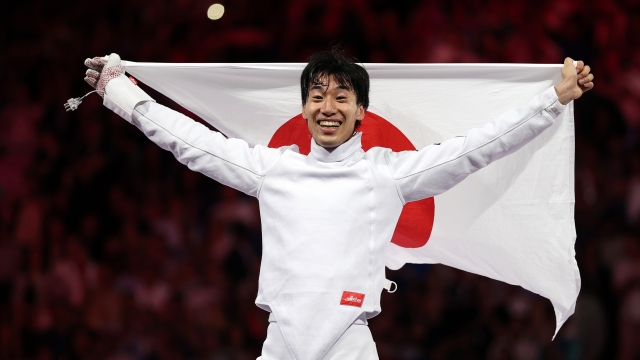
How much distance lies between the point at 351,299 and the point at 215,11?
3.94 metres

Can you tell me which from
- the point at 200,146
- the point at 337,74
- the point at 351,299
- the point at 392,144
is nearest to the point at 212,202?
the point at 392,144

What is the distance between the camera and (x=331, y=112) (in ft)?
7.44

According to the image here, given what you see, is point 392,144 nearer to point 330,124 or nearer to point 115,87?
point 330,124

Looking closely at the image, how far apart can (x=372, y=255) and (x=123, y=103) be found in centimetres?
83

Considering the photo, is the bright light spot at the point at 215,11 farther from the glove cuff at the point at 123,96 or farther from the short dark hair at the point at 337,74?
the short dark hair at the point at 337,74

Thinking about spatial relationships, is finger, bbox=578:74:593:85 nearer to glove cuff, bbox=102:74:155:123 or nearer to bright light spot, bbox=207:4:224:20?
glove cuff, bbox=102:74:155:123

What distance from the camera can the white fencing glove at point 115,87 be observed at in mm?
2438

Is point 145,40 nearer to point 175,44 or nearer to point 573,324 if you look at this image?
point 175,44

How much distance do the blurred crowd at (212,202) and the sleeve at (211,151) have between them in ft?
7.85

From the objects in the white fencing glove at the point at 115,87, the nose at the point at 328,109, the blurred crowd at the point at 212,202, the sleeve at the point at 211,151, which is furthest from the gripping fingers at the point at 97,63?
the blurred crowd at the point at 212,202

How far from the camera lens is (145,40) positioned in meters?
5.75

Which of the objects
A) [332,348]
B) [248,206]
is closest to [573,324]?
[248,206]

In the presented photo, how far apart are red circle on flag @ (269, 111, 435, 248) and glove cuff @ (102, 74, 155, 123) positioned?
52cm

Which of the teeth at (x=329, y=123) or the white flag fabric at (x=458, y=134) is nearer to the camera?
the teeth at (x=329, y=123)
